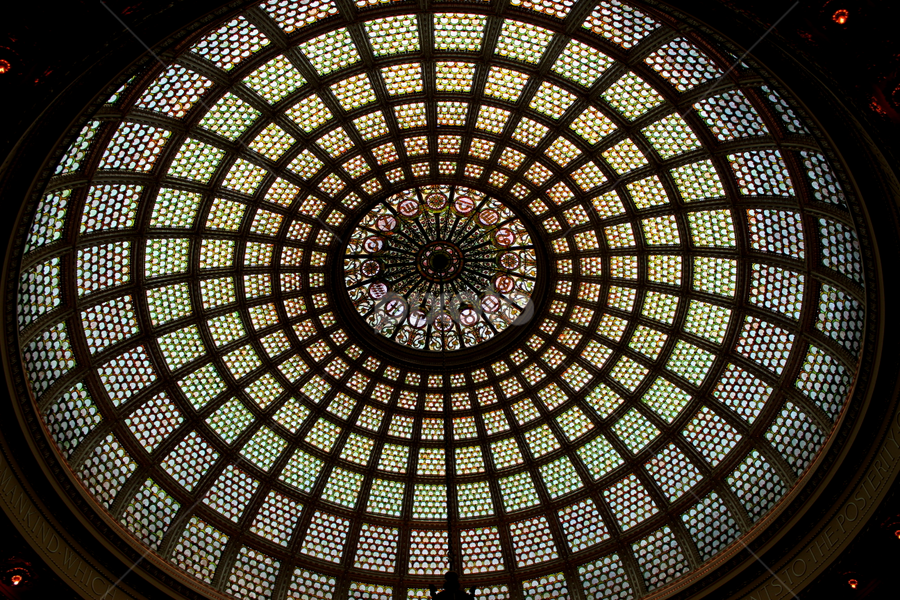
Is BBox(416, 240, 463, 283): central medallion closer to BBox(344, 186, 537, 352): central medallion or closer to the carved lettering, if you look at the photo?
BBox(344, 186, 537, 352): central medallion

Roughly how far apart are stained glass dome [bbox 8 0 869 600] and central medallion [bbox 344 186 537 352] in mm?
85

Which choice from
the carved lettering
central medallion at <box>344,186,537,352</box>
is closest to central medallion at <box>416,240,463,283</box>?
central medallion at <box>344,186,537,352</box>

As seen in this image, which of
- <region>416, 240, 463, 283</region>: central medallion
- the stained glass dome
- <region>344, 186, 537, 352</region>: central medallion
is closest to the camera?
the stained glass dome

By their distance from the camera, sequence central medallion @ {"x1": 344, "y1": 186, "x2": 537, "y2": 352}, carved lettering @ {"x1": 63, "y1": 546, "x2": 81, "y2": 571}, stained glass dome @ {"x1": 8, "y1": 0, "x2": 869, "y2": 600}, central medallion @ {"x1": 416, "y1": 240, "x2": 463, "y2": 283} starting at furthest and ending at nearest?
central medallion @ {"x1": 416, "y1": 240, "x2": 463, "y2": 283} → central medallion @ {"x1": 344, "y1": 186, "x2": 537, "y2": 352} → stained glass dome @ {"x1": 8, "y1": 0, "x2": 869, "y2": 600} → carved lettering @ {"x1": 63, "y1": 546, "x2": 81, "y2": 571}

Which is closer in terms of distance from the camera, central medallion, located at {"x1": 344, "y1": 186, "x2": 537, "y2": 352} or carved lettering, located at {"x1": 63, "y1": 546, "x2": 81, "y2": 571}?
carved lettering, located at {"x1": 63, "y1": 546, "x2": 81, "y2": 571}

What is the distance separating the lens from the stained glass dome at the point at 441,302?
655 inches

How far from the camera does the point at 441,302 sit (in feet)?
78.8

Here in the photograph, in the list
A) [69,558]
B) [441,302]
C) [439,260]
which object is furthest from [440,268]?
[69,558]

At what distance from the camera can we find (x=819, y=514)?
669 inches

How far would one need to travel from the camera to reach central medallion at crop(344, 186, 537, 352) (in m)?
23.0

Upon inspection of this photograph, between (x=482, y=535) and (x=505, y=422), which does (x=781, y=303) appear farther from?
(x=482, y=535)

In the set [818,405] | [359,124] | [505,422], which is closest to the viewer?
[818,405]

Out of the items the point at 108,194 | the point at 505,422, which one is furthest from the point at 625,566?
the point at 108,194

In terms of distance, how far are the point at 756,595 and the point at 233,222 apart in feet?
61.2
